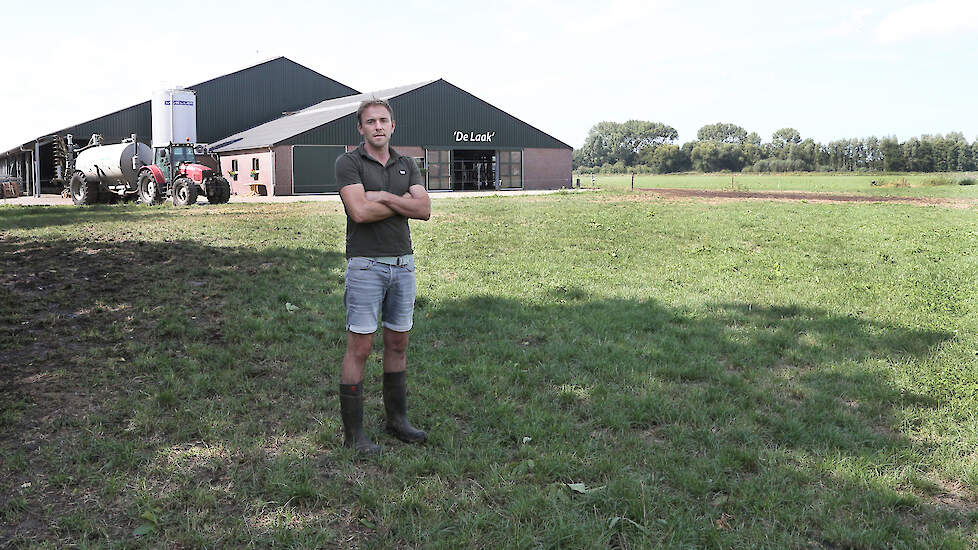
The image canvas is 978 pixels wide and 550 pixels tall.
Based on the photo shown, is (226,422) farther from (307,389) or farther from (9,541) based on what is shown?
(9,541)

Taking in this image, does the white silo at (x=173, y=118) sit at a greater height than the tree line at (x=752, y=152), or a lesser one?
lesser

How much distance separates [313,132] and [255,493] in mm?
35830

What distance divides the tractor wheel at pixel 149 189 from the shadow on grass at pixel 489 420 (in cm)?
1856

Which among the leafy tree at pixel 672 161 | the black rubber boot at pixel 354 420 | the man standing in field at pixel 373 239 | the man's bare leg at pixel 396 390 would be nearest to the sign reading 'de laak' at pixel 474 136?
the man's bare leg at pixel 396 390

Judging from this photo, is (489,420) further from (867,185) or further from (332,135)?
(867,185)

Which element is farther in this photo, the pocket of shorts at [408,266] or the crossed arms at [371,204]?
the pocket of shorts at [408,266]

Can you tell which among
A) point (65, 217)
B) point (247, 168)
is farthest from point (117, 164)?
point (247, 168)

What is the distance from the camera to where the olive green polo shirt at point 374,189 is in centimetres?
415

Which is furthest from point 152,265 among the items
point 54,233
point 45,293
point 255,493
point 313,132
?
point 313,132

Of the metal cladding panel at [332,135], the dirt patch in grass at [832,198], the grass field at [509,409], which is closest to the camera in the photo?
the grass field at [509,409]

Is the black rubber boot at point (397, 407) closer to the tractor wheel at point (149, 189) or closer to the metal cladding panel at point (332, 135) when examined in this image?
the tractor wheel at point (149, 189)

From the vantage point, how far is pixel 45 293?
→ 337 inches

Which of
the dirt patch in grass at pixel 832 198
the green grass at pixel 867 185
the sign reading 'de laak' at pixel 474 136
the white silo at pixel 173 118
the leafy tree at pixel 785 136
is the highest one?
the leafy tree at pixel 785 136

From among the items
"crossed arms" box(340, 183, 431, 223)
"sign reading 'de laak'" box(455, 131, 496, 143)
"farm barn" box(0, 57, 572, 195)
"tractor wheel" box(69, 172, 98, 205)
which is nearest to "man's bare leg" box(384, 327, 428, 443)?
"crossed arms" box(340, 183, 431, 223)
